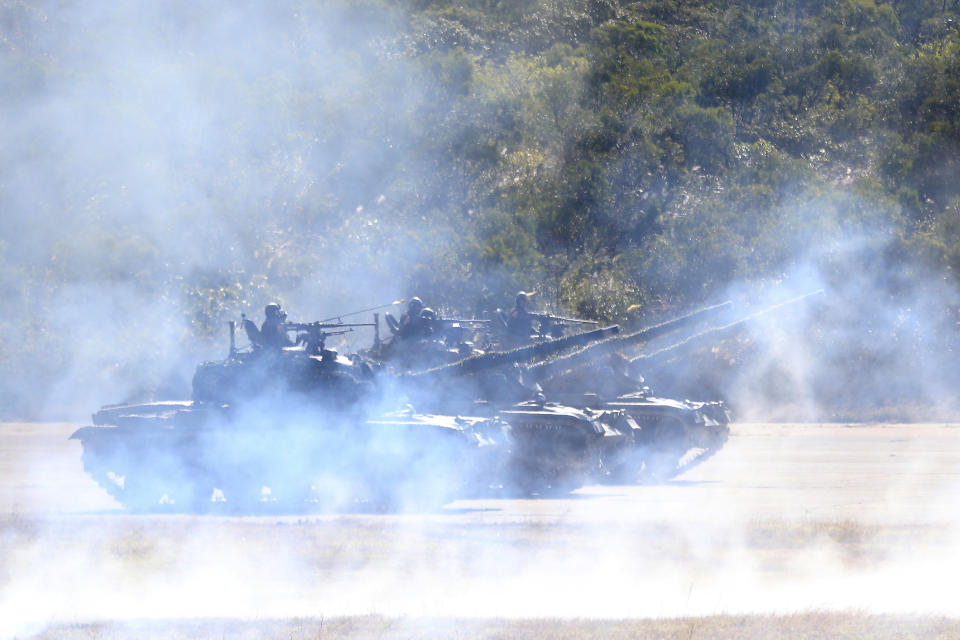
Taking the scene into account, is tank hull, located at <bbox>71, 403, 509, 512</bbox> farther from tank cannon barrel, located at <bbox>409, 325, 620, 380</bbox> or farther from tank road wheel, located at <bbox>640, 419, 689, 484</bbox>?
tank road wheel, located at <bbox>640, 419, 689, 484</bbox>

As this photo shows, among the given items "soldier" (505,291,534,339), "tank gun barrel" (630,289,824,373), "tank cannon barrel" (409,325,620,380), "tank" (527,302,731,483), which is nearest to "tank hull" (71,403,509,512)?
"tank cannon barrel" (409,325,620,380)

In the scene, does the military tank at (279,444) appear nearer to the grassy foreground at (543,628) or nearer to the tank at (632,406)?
the tank at (632,406)

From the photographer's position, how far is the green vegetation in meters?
43.0

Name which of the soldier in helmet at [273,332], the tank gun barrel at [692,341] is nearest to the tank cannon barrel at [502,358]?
the soldier in helmet at [273,332]

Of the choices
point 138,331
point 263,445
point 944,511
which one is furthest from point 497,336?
point 138,331

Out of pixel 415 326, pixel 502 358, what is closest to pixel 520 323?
pixel 415 326

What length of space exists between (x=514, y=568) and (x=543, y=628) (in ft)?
9.78

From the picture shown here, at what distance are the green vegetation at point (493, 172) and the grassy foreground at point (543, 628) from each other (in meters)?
28.0

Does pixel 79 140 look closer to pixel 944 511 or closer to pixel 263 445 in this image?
pixel 263 445

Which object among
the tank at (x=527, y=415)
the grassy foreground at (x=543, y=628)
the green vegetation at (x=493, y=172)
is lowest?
the grassy foreground at (x=543, y=628)

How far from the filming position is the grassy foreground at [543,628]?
11.4 metres

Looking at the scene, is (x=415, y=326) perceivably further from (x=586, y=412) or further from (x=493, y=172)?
(x=493, y=172)

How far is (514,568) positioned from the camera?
14.7 m

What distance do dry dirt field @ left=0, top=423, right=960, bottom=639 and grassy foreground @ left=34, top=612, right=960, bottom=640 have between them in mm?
32
